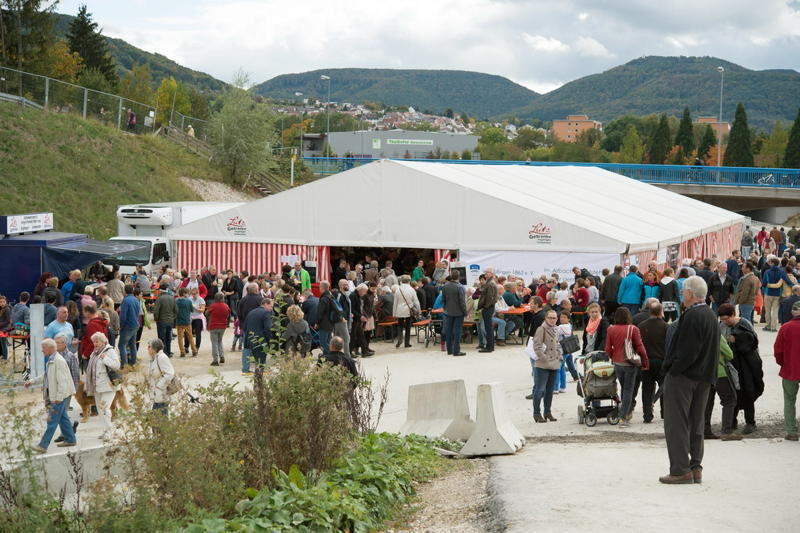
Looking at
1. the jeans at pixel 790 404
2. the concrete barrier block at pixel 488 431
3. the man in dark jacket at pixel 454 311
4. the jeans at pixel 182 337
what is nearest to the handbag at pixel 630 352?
the jeans at pixel 790 404

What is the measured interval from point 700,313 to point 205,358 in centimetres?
1267

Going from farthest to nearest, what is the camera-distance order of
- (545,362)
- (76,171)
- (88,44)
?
(88,44)
(76,171)
(545,362)

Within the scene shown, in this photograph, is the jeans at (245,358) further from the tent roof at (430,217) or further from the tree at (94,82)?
the tree at (94,82)

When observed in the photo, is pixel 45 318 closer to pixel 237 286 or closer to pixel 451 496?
pixel 237 286

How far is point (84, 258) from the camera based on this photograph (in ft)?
68.3

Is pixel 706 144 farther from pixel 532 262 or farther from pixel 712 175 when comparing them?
pixel 532 262

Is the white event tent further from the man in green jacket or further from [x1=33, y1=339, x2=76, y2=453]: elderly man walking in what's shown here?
[x1=33, y1=339, x2=76, y2=453]: elderly man walking

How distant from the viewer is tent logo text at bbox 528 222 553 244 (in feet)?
74.7

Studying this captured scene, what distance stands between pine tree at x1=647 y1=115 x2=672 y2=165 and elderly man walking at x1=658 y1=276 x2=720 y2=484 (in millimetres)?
106575

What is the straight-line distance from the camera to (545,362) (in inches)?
489

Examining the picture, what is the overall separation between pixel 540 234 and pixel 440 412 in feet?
38.6

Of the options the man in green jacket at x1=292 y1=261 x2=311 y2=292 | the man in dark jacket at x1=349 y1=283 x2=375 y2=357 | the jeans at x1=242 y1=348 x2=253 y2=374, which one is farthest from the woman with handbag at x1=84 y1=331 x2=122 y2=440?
the man in green jacket at x1=292 y1=261 x2=311 y2=292

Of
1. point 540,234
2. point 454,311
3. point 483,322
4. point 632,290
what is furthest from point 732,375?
point 540,234

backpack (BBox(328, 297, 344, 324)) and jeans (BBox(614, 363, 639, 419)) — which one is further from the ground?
backpack (BBox(328, 297, 344, 324))
